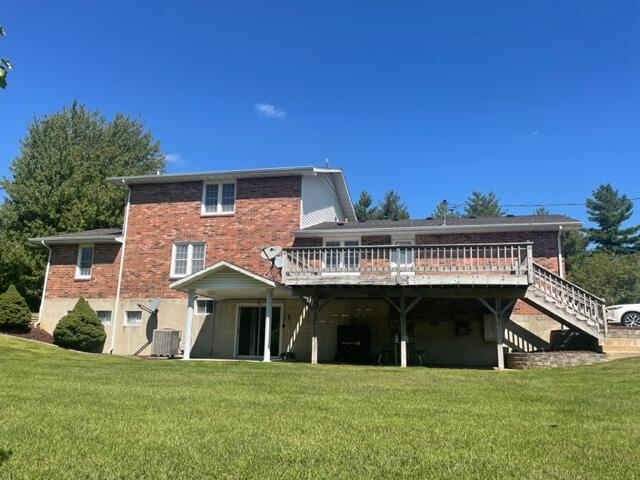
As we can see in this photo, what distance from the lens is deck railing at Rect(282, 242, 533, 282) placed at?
15141mm

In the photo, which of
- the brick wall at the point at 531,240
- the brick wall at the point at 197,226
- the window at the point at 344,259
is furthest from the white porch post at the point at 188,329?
the brick wall at the point at 531,240

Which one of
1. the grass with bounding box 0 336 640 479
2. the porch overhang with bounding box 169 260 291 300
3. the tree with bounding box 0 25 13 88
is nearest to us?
the tree with bounding box 0 25 13 88

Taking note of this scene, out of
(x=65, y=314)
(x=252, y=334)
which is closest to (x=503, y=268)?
(x=252, y=334)

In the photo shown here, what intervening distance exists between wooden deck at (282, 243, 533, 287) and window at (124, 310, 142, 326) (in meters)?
7.70

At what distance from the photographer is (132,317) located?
834 inches

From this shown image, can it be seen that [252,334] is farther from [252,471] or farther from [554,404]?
[252,471]

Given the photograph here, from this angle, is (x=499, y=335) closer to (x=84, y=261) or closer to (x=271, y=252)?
(x=271, y=252)

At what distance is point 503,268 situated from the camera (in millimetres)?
15094

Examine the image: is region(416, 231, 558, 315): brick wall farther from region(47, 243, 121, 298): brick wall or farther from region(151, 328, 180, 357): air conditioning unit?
region(47, 243, 121, 298): brick wall

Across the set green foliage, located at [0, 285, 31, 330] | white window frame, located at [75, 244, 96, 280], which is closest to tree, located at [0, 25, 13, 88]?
green foliage, located at [0, 285, 31, 330]

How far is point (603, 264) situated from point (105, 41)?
118 ft

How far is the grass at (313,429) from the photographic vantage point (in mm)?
4078

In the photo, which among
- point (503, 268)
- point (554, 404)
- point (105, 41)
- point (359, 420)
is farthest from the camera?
point (105, 41)

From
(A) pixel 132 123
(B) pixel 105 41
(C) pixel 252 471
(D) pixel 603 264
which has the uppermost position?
(A) pixel 132 123
